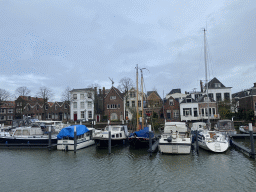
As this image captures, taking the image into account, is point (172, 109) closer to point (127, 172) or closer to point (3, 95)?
point (127, 172)

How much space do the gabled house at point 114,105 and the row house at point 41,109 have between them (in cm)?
1376

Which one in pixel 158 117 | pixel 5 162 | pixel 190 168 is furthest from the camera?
pixel 158 117

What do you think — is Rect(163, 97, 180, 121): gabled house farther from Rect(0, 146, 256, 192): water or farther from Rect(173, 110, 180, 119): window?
Rect(0, 146, 256, 192): water

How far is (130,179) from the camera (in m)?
14.5

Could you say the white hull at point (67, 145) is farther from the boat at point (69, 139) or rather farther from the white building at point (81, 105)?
the white building at point (81, 105)

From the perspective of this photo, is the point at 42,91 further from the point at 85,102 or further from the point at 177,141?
the point at 177,141

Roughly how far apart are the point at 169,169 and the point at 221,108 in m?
39.9

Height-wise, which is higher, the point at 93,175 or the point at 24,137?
the point at 24,137

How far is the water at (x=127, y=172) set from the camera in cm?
1312

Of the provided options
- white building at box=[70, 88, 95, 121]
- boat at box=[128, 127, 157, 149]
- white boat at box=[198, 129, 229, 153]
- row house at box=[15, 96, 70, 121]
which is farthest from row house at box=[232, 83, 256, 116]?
row house at box=[15, 96, 70, 121]

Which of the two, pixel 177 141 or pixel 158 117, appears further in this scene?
pixel 158 117

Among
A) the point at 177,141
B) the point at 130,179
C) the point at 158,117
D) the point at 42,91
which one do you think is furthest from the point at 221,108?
the point at 42,91

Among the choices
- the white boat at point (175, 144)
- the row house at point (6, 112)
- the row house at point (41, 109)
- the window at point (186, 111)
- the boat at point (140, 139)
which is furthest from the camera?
the row house at point (6, 112)

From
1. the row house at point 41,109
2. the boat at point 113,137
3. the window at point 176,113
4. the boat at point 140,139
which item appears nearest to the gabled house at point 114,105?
the row house at point 41,109
